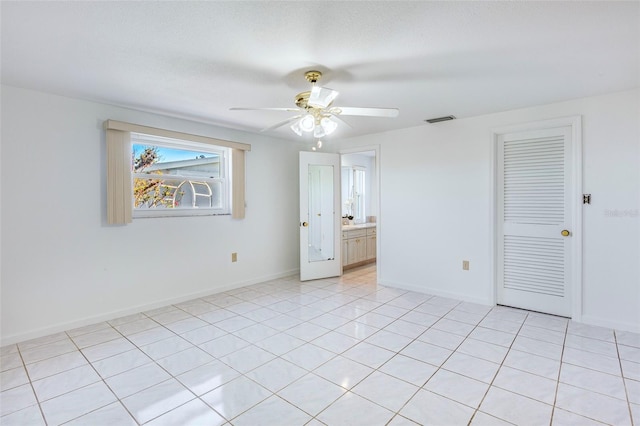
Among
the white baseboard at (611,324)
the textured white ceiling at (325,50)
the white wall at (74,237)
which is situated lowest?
the white baseboard at (611,324)

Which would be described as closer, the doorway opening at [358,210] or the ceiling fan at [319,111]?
the ceiling fan at [319,111]

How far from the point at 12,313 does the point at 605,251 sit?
18.2ft

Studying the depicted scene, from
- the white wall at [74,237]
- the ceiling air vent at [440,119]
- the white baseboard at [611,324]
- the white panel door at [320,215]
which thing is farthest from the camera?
the white panel door at [320,215]

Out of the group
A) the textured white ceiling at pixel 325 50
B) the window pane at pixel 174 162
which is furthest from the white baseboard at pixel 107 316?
the textured white ceiling at pixel 325 50

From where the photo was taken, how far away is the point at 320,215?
5.16m

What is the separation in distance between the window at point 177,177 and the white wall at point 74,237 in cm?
17

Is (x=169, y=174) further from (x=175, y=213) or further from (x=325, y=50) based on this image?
(x=325, y=50)

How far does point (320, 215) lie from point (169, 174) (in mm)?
2333

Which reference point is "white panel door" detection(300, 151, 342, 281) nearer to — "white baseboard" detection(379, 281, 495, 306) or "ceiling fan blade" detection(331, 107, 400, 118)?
"white baseboard" detection(379, 281, 495, 306)

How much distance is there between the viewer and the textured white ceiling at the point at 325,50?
5.53 ft

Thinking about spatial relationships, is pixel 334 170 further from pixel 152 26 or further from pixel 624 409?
pixel 624 409

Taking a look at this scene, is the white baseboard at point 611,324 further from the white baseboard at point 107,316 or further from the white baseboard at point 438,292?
the white baseboard at point 107,316

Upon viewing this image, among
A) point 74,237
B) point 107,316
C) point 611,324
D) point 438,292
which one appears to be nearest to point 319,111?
point 74,237

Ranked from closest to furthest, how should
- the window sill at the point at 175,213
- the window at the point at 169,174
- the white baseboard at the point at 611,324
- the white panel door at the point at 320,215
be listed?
1. the white baseboard at the point at 611,324
2. the window at the point at 169,174
3. the window sill at the point at 175,213
4. the white panel door at the point at 320,215
